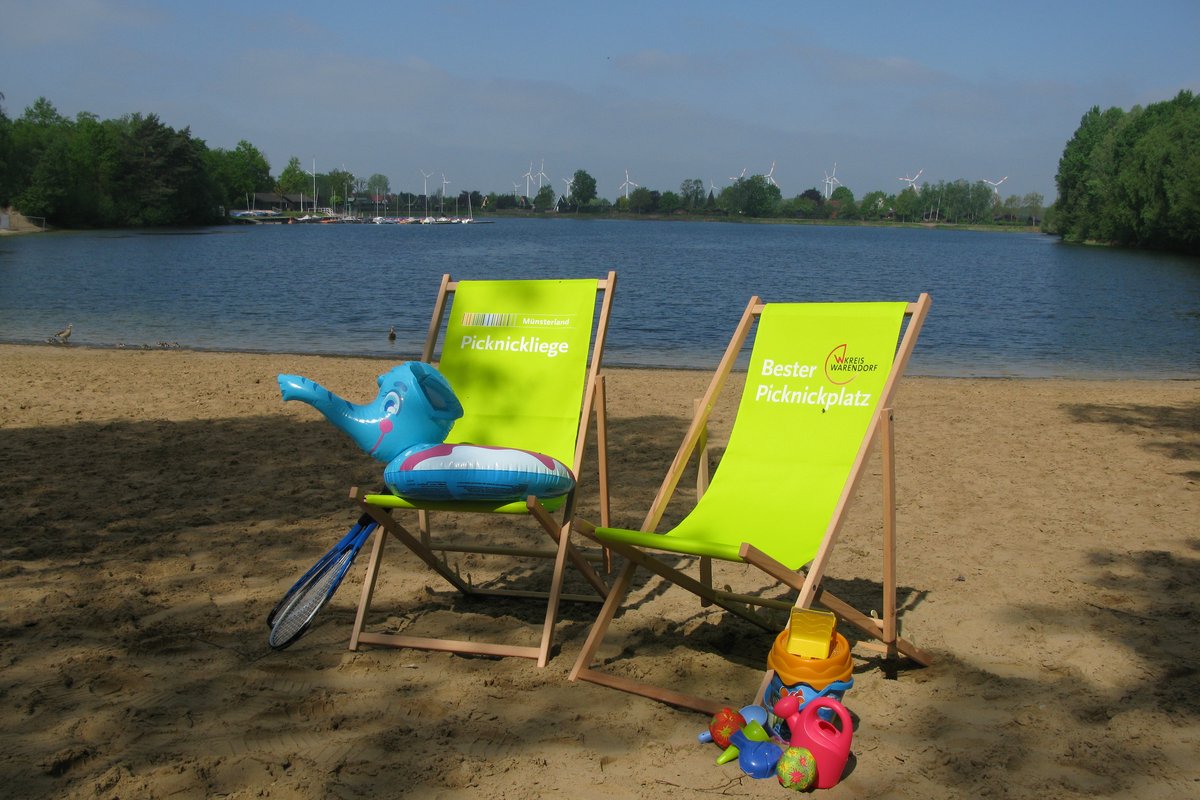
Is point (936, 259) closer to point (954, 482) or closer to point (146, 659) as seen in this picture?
point (954, 482)

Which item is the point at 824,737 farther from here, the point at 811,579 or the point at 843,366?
the point at 843,366

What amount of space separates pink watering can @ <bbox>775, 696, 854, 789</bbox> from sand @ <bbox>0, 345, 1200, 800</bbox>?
0.21 feet

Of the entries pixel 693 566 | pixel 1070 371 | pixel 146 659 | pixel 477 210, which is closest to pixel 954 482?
pixel 693 566

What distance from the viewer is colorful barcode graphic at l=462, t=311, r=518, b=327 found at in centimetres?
413

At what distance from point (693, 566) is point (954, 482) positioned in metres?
2.05

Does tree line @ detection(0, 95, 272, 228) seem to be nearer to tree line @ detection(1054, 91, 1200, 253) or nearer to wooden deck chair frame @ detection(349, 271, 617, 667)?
tree line @ detection(1054, 91, 1200, 253)

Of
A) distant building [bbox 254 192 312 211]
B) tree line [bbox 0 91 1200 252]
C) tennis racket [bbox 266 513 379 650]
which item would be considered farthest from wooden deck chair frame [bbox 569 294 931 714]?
distant building [bbox 254 192 312 211]

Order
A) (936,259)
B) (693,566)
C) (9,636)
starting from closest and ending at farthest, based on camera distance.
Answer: (9,636) → (693,566) → (936,259)

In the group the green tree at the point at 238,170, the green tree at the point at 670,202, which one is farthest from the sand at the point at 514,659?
the green tree at the point at 670,202

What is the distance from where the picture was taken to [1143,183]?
49.9 meters

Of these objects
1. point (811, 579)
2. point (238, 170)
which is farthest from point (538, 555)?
point (238, 170)

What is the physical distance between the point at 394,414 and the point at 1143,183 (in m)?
55.2

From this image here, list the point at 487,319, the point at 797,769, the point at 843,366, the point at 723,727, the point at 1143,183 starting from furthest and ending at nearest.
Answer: the point at 1143,183
the point at 487,319
the point at 843,366
the point at 723,727
the point at 797,769

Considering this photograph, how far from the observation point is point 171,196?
79.6 metres
